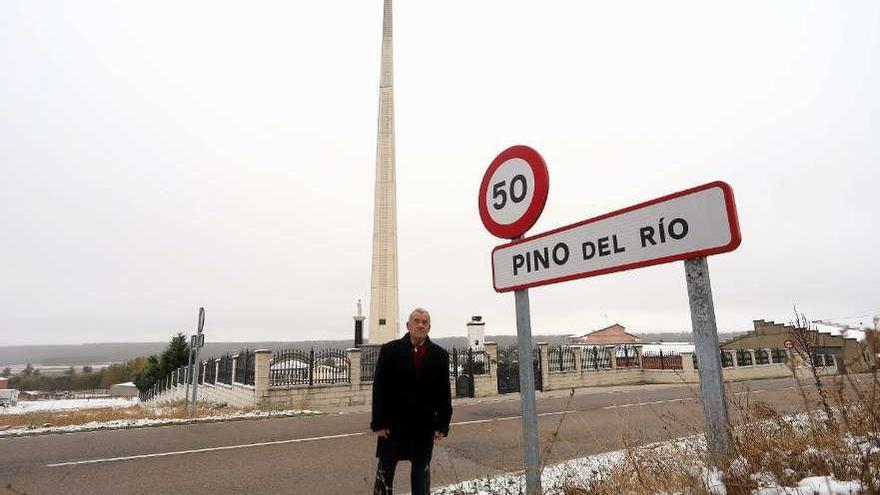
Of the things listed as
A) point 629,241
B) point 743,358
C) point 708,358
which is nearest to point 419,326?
point 629,241

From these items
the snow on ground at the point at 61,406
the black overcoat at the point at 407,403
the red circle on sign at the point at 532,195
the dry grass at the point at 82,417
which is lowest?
the snow on ground at the point at 61,406

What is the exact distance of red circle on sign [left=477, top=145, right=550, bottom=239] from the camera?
10.8 ft

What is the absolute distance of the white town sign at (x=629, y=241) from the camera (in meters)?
2.40

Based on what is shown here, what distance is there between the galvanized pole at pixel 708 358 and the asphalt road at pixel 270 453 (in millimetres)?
1023

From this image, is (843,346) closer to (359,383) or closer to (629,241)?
(629,241)

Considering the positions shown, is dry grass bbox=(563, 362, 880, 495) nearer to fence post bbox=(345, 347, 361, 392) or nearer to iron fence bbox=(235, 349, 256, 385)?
fence post bbox=(345, 347, 361, 392)

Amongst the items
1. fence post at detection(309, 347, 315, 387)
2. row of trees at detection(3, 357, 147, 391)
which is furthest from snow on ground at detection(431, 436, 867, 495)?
row of trees at detection(3, 357, 147, 391)

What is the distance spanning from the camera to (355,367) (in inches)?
631

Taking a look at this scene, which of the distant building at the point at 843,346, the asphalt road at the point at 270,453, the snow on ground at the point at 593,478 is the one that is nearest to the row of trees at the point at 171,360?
the asphalt road at the point at 270,453

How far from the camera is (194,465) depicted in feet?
21.3

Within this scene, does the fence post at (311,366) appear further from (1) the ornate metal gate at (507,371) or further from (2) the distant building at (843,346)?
(2) the distant building at (843,346)

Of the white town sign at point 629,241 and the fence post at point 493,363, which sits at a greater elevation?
the white town sign at point 629,241

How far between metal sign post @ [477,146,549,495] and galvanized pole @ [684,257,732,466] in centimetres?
104

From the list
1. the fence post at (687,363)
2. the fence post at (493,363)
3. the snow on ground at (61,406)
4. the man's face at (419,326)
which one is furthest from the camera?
the snow on ground at (61,406)
